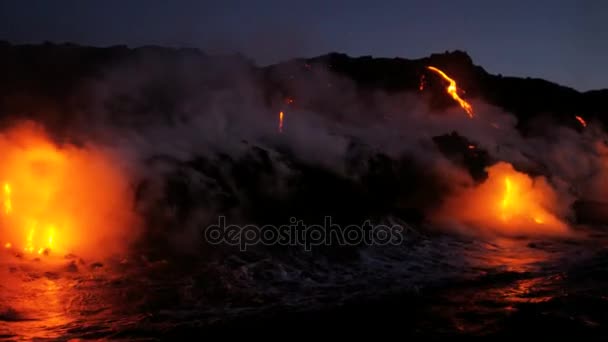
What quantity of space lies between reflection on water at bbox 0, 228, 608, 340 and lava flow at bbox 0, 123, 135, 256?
57 centimetres

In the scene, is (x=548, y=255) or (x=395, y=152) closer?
(x=548, y=255)

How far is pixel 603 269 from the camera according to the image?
836 cm

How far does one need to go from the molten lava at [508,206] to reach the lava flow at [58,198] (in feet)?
26.7

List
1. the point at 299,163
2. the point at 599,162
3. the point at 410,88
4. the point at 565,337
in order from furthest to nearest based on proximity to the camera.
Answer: the point at 410,88, the point at 599,162, the point at 299,163, the point at 565,337

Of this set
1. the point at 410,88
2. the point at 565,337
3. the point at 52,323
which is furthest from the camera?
the point at 410,88

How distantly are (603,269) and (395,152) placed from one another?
313 inches

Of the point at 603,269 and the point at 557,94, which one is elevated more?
the point at 557,94

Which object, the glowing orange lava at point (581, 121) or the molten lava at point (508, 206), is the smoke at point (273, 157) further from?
the glowing orange lava at point (581, 121)

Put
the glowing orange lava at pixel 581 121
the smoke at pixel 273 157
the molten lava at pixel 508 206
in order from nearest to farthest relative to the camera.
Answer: the smoke at pixel 273 157, the molten lava at pixel 508 206, the glowing orange lava at pixel 581 121

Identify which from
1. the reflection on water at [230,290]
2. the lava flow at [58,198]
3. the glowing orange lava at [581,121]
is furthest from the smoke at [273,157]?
the glowing orange lava at [581,121]

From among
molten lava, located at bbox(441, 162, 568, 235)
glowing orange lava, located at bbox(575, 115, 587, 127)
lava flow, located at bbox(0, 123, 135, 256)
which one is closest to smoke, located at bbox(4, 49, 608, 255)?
molten lava, located at bbox(441, 162, 568, 235)

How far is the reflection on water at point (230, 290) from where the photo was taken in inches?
226

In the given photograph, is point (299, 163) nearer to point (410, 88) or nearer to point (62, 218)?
point (62, 218)

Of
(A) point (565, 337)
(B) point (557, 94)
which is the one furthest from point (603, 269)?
(B) point (557, 94)
